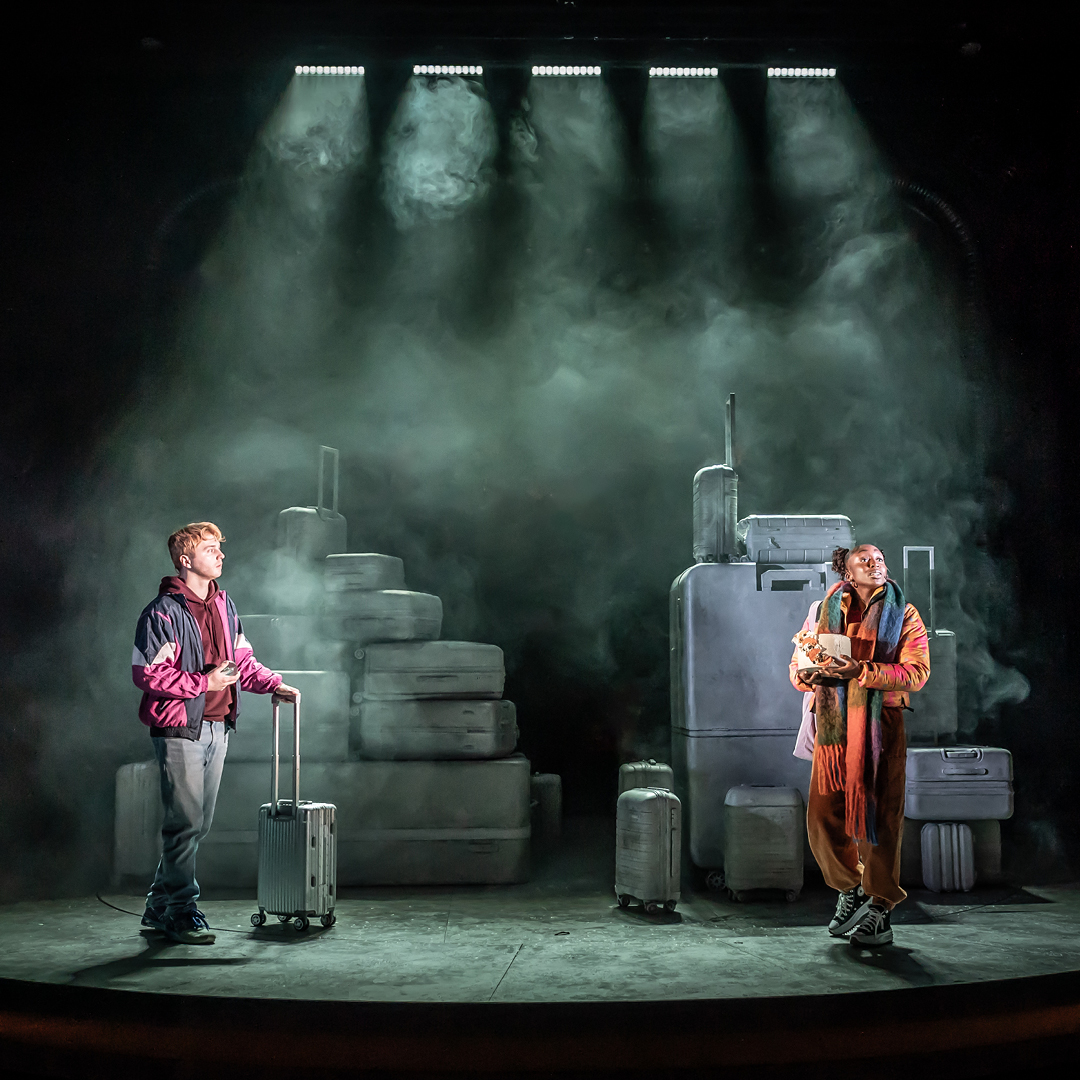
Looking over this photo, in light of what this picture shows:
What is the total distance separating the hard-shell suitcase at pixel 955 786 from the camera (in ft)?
16.7

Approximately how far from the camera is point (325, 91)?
6422 millimetres

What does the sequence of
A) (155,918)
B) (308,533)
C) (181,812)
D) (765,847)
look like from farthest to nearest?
(308,533) → (765,847) → (155,918) → (181,812)

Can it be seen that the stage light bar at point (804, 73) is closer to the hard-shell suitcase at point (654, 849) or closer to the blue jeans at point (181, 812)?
the hard-shell suitcase at point (654, 849)

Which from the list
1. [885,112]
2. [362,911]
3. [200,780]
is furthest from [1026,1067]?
[885,112]

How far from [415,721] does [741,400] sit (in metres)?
3.49

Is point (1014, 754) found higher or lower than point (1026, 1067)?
higher

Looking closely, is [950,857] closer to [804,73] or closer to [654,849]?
[654,849]

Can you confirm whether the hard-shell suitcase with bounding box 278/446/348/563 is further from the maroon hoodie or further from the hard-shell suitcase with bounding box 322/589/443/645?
the maroon hoodie

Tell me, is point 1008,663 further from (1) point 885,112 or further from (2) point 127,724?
(2) point 127,724

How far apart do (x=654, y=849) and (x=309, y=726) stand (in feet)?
6.46

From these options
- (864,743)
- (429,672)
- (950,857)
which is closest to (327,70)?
(429,672)

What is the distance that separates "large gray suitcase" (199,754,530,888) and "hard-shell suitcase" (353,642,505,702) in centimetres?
39

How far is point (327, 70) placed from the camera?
248 inches

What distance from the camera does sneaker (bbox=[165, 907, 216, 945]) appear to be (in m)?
4.03
